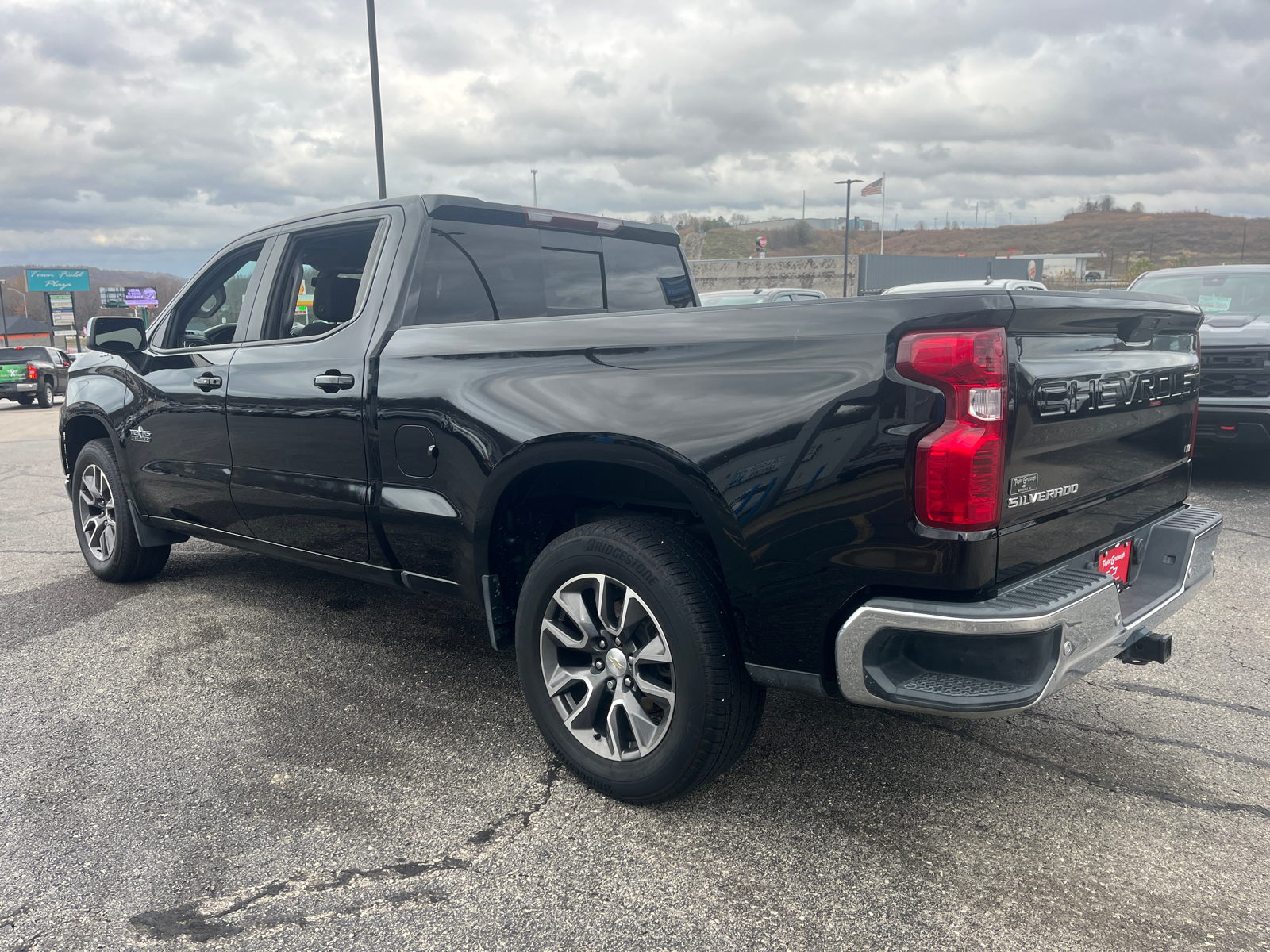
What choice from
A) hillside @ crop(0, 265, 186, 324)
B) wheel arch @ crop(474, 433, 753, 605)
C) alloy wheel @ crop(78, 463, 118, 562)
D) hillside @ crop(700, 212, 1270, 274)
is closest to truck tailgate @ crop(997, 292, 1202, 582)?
wheel arch @ crop(474, 433, 753, 605)

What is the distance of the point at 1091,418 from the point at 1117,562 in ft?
1.92

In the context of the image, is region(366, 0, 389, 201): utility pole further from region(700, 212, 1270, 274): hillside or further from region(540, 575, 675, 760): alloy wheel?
region(700, 212, 1270, 274): hillside

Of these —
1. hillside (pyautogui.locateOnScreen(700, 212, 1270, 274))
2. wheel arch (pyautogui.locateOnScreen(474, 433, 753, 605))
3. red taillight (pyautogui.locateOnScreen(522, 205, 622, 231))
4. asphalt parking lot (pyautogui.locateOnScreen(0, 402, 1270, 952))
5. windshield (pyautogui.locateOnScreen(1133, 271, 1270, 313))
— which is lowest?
asphalt parking lot (pyautogui.locateOnScreen(0, 402, 1270, 952))

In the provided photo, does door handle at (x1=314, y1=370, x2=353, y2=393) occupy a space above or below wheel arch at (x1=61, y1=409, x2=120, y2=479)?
above

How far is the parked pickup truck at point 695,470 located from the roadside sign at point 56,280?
89.5 metres

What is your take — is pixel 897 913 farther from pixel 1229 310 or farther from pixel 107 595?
pixel 1229 310

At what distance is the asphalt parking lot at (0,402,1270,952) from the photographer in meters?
2.25

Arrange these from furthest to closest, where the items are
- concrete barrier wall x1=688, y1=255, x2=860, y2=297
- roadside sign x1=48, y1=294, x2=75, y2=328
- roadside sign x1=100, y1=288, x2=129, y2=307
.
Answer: roadside sign x1=100, y1=288, x2=129, y2=307, roadside sign x1=48, y1=294, x2=75, y2=328, concrete barrier wall x1=688, y1=255, x2=860, y2=297

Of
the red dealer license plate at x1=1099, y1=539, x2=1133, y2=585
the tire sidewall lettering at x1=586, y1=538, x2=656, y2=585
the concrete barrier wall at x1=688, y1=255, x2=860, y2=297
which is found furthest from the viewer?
the concrete barrier wall at x1=688, y1=255, x2=860, y2=297

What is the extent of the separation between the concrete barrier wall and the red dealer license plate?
187 feet

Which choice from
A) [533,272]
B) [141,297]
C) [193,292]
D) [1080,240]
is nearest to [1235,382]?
[533,272]

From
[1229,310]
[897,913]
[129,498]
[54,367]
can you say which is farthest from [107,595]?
[54,367]

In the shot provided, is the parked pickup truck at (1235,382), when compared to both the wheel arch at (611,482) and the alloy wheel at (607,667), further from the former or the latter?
the alloy wheel at (607,667)

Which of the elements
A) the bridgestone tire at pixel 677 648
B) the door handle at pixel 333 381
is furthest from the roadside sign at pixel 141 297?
the bridgestone tire at pixel 677 648
